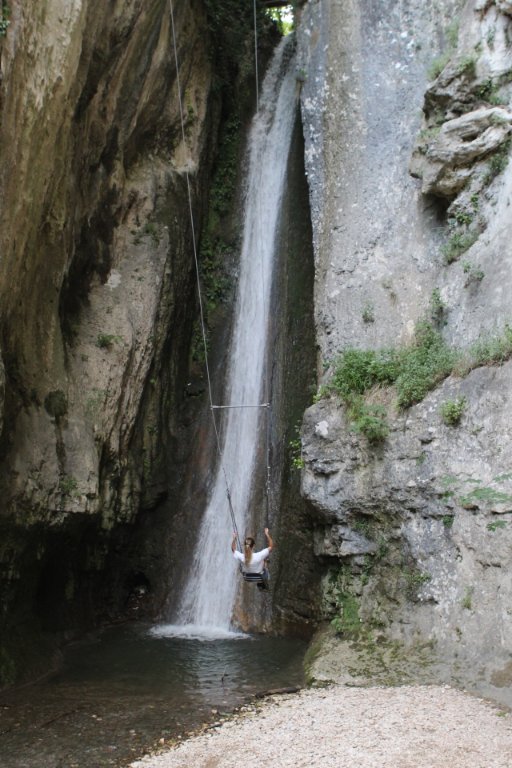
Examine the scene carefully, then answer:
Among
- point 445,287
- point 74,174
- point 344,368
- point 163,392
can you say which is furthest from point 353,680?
point 74,174

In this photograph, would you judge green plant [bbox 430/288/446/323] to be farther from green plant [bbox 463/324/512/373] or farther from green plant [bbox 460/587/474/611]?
green plant [bbox 460/587/474/611]

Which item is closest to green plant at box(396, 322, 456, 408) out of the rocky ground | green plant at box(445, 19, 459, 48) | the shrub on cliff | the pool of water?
the shrub on cliff

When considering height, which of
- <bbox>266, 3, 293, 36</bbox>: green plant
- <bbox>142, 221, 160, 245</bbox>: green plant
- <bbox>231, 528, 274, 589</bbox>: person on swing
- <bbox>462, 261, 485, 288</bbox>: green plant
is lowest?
<bbox>231, 528, 274, 589</bbox>: person on swing

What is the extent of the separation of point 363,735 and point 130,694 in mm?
3959

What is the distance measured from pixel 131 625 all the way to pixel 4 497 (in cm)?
517

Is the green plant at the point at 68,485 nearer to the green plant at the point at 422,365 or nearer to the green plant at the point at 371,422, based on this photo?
the green plant at the point at 371,422

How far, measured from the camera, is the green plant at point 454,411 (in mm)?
10484

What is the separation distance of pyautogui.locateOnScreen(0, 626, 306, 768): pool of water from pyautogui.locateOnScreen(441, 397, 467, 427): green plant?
14.4 feet

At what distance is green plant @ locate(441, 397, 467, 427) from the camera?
34.4 feet

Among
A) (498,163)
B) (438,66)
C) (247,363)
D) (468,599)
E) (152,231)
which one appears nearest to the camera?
(468,599)

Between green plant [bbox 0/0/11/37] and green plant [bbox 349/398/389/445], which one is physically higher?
green plant [bbox 0/0/11/37]

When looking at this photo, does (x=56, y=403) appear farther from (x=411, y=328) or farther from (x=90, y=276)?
(x=411, y=328)

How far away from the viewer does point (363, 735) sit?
7.22m

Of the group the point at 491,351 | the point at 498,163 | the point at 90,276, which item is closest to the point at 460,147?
the point at 498,163
